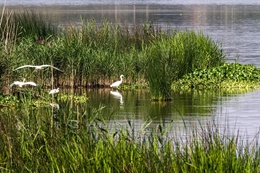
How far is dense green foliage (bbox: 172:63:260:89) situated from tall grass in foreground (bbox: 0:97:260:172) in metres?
12.8

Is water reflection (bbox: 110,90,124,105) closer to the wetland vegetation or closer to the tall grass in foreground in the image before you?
the wetland vegetation

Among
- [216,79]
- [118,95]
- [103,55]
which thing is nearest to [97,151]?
[118,95]

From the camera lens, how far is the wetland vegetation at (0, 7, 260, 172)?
9.70 m

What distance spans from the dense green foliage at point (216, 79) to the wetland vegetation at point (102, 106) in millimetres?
28

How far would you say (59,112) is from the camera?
11.6 m

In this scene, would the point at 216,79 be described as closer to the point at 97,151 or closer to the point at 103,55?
the point at 103,55

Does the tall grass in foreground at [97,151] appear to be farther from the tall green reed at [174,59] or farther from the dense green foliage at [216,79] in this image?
the dense green foliage at [216,79]

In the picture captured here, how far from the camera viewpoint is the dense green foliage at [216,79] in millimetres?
24031

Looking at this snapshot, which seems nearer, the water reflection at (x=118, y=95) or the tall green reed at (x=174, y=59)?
Result: the tall green reed at (x=174, y=59)

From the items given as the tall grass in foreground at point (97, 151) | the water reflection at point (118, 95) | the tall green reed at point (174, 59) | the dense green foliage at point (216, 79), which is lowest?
the water reflection at point (118, 95)

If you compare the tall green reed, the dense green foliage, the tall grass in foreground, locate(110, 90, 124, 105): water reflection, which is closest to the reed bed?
the tall green reed

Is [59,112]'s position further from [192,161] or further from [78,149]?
[192,161]

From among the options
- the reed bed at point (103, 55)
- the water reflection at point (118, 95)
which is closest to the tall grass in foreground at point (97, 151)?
the water reflection at point (118, 95)

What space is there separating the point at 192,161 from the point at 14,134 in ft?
8.57
